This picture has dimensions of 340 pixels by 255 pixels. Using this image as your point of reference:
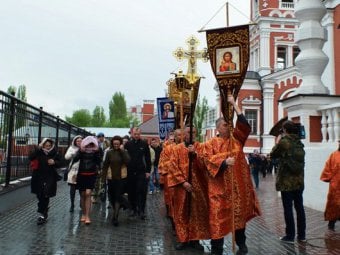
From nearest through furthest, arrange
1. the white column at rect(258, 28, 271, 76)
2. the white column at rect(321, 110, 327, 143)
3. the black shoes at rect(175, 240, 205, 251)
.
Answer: the black shoes at rect(175, 240, 205, 251), the white column at rect(321, 110, 327, 143), the white column at rect(258, 28, 271, 76)

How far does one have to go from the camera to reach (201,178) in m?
6.96

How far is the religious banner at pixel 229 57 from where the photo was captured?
6.78 m

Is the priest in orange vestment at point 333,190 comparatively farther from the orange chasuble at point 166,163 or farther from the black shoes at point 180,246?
the black shoes at point 180,246

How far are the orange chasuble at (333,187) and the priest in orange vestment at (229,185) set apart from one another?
2465 mm

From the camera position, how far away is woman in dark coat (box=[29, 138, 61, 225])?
9141 mm

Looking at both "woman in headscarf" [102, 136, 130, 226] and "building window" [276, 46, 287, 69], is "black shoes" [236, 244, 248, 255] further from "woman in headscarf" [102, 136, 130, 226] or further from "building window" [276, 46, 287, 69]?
"building window" [276, 46, 287, 69]

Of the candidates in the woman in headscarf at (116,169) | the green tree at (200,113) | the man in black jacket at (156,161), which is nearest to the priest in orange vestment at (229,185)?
the woman in headscarf at (116,169)

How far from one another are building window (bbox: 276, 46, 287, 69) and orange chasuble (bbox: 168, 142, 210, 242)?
119 ft

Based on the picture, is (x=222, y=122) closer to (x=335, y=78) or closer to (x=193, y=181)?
(x=193, y=181)

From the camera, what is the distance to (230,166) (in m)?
6.34

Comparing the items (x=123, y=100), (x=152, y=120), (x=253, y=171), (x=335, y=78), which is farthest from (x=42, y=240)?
(x=123, y=100)

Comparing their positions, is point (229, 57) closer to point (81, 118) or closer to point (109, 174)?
point (109, 174)

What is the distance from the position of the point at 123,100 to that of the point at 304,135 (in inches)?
3698

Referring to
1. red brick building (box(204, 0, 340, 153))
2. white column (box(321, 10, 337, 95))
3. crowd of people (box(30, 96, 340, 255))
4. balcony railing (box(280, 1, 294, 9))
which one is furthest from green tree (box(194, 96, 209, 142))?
crowd of people (box(30, 96, 340, 255))
